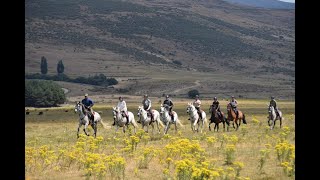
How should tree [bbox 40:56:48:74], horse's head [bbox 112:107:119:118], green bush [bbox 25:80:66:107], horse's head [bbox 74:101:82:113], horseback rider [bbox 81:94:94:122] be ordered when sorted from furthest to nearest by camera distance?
tree [bbox 40:56:48:74], green bush [bbox 25:80:66:107], horse's head [bbox 112:107:119:118], horseback rider [bbox 81:94:94:122], horse's head [bbox 74:101:82:113]

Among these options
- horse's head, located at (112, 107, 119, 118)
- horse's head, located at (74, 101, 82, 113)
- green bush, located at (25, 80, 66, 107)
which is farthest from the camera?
green bush, located at (25, 80, 66, 107)

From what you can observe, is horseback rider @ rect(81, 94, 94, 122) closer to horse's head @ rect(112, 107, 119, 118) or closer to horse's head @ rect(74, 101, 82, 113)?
horse's head @ rect(74, 101, 82, 113)

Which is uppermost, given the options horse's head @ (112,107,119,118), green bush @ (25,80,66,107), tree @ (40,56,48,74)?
tree @ (40,56,48,74)

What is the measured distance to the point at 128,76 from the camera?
171500mm

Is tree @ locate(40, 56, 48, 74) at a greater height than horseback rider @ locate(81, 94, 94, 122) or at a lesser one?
greater

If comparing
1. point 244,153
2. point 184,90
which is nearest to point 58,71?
point 184,90

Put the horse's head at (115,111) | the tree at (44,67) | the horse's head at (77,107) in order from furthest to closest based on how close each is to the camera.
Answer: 1. the tree at (44,67)
2. the horse's head at (115,111)
3. the horse's head at (77,107)

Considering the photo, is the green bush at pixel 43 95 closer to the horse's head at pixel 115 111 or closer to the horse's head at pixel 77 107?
the horse's head at pixel 115 111

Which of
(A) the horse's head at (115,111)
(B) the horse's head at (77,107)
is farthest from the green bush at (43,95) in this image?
(B) the horse's head at (77,107)

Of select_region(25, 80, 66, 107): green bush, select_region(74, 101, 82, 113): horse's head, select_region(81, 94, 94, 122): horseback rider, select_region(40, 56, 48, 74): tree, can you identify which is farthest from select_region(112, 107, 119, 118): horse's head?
select_region(40, 56, 48, 74): tree

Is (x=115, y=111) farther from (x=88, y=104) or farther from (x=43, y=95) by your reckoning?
(x=43, y=95)
